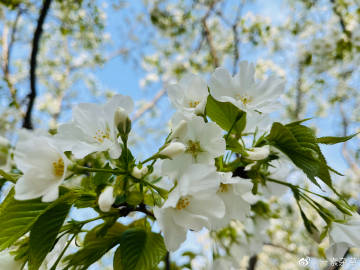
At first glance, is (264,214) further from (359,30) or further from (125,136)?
(359,30)

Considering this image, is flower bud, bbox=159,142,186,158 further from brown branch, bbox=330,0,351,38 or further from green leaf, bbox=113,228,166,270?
brown branch, bbox=330,0,351,38

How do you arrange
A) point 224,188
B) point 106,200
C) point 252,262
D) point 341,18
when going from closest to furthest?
point 106,200, point 224,188, point 252,262, point 341,18

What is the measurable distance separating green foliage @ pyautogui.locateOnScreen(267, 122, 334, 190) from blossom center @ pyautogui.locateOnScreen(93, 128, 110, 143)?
1.36 feet

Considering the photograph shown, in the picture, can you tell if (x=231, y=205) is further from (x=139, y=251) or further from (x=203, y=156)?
(x=139, y=251)

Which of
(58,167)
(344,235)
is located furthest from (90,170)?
(344,235)

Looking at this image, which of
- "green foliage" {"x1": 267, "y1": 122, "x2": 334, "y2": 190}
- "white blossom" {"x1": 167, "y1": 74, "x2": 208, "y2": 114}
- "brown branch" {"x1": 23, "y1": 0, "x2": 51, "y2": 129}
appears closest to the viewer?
"green foliage" {"x1": 267, "y1": 122, "x2": 334, "y2": 190}

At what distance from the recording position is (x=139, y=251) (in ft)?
2.40

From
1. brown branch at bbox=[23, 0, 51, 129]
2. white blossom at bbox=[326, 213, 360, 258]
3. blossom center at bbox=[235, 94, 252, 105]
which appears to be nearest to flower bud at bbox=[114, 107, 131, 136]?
blossom center at bbox=[235, 94, 252, 105]

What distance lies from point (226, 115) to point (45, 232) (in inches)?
20.7

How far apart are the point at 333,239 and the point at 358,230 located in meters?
0.07

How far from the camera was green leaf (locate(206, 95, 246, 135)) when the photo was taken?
804 millimetres

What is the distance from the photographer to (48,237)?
0.62 meters

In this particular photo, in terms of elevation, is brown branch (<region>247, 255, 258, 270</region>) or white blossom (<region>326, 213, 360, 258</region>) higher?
white blossom (<region>326, 213, 360, 258</region>)

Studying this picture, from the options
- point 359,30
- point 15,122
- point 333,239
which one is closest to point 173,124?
point 333,239
